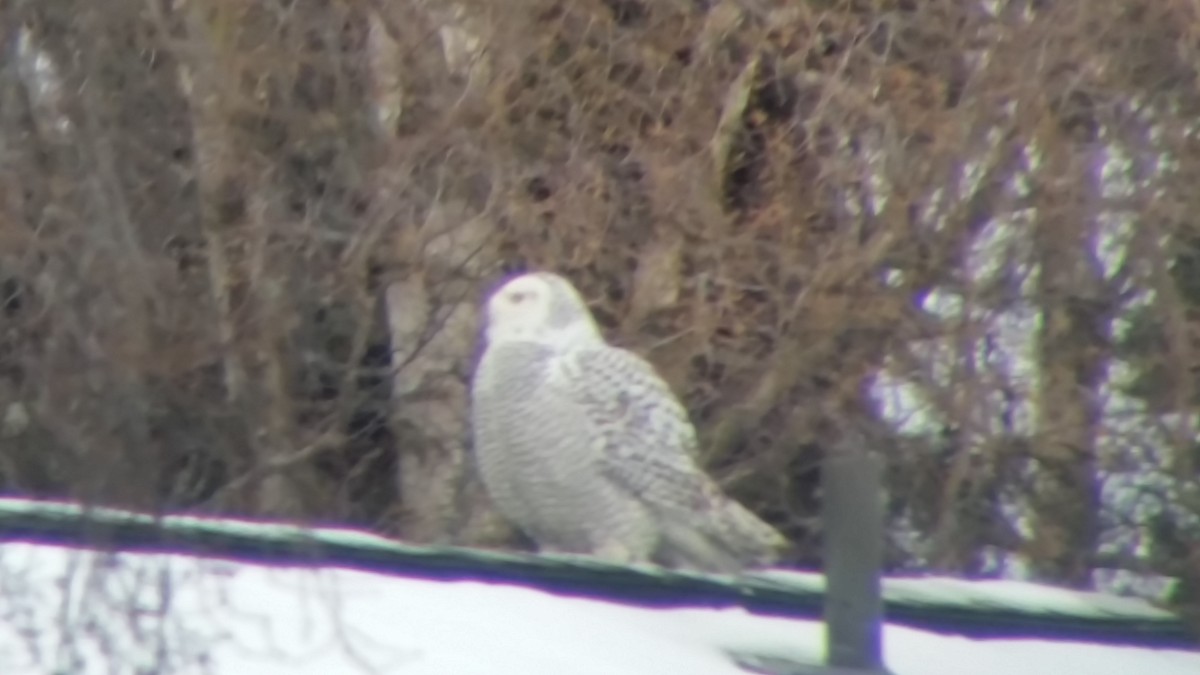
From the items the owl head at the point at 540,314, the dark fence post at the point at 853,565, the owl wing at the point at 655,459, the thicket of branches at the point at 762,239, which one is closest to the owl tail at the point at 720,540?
the owl wing at the point at 655,459

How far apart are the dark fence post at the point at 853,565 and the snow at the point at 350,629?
0.16m

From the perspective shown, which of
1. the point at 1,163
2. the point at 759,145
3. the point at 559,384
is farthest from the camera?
the point at 759,145

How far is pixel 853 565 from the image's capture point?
13.3 ft

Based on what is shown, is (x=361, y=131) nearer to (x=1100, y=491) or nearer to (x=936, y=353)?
(x=936, y=353)

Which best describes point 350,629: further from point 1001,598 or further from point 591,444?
point 591,444

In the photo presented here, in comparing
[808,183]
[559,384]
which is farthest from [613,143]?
[559,384]

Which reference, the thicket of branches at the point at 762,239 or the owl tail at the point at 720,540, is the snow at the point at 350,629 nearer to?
the owl tail at the point at 720,540

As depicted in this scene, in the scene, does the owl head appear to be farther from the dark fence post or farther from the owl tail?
the dark fence post

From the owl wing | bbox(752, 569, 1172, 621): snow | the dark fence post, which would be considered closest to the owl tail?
the owl wing

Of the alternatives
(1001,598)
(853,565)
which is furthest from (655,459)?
(853,565)

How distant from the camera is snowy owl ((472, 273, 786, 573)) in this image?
6.20 m

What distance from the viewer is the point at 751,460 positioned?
30.2 feet

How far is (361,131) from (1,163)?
14.1 feet

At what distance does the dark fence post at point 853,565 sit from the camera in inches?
158
